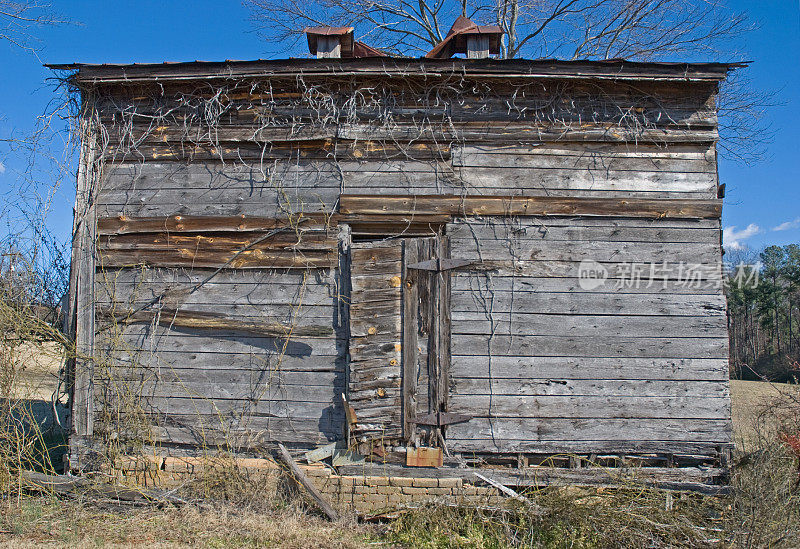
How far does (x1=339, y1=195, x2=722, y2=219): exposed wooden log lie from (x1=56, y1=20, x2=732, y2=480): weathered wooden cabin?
0.02 meters

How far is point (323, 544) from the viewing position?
4176 mm

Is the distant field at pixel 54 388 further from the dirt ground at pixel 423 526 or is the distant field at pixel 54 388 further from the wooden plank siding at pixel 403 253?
the dirt ground at pixel 423 526

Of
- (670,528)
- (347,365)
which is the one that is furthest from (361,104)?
(670,528)

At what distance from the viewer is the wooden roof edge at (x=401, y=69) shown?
526 cm

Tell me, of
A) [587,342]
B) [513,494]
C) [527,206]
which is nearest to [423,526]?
[513,494]

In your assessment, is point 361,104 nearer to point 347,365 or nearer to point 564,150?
point 564,150

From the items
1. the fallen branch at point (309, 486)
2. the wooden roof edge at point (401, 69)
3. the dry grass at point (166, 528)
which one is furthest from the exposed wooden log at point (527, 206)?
the dry grass at point (166, 528)

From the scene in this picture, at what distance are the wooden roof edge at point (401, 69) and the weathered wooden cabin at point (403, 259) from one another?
2cm

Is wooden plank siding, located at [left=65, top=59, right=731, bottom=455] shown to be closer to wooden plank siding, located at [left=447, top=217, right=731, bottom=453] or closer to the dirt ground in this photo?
wooden plank siding, located at [left=447, top=217, right=731, bottom=453]

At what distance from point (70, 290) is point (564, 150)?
553 centimetres

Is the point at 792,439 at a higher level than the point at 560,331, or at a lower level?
lower

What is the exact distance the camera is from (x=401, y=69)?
5.33m

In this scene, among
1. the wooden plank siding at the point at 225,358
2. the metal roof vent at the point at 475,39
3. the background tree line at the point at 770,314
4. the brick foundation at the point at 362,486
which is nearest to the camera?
the brick foundation at the point at 362,486

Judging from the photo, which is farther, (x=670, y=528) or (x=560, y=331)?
(x=560, y=331)
